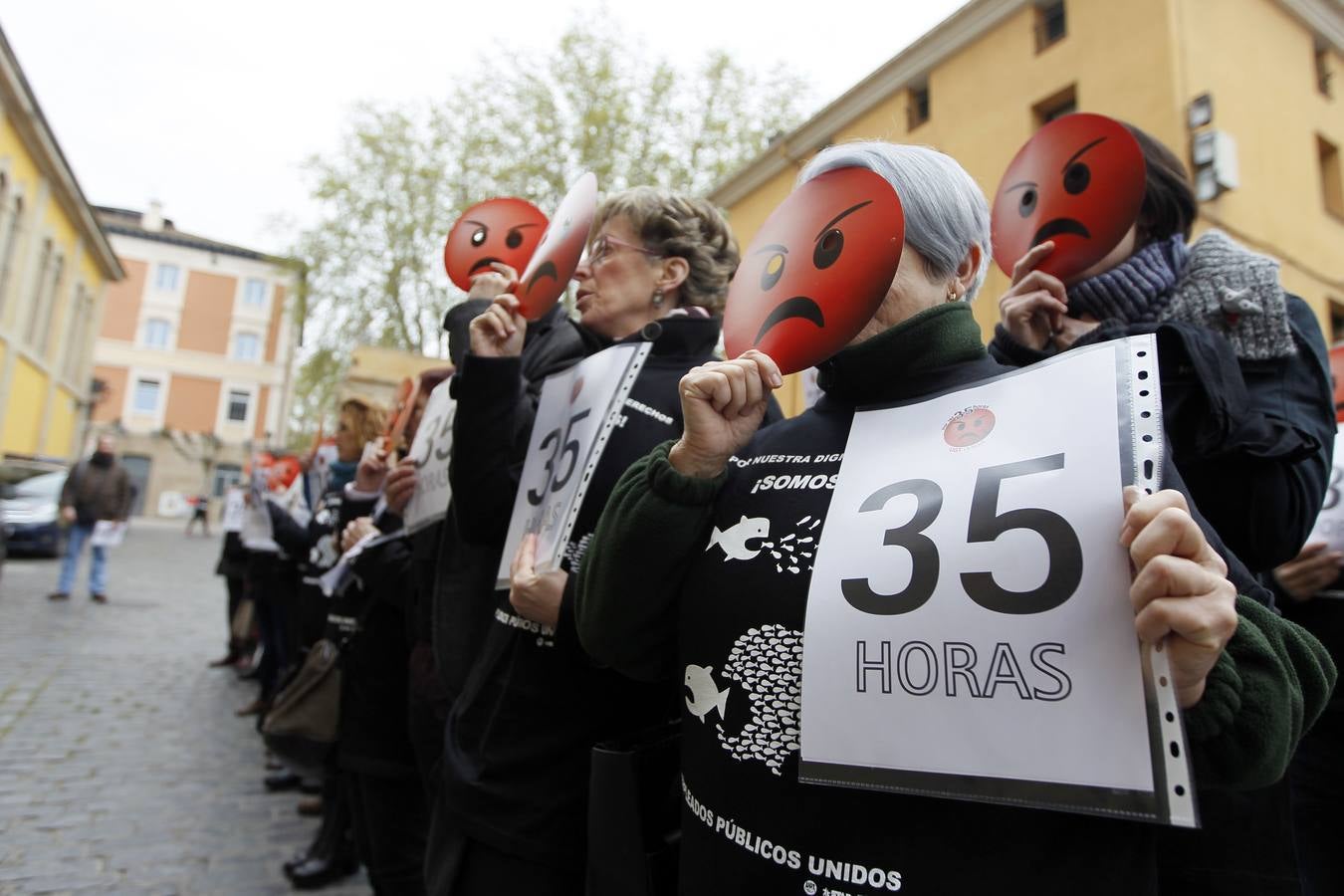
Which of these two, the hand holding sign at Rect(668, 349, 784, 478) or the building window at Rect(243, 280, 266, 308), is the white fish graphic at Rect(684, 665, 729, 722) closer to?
the hand holding sign at Rect(668, 349, 784, 478)

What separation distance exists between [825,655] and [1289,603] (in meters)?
1.70

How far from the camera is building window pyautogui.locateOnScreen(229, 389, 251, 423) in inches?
1890

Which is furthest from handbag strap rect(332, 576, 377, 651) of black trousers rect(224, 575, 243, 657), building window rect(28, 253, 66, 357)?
building window rect(28, 253, 66, 357)

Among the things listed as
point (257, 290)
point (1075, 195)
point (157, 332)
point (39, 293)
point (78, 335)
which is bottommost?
point (1075, 195)

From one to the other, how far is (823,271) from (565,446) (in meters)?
0.81

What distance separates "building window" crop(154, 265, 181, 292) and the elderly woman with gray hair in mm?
55885

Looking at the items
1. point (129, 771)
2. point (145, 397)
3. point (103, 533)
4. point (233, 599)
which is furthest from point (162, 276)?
point (129, 771)

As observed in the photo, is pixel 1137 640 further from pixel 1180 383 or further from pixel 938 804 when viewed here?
pixel 1180 383

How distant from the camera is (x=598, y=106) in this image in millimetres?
22953

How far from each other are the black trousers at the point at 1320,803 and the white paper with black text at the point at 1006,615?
4.73 feet

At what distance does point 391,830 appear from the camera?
2.88 m

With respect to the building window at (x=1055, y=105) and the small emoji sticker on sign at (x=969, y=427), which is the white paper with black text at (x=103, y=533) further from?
the building window at (x=1055, y=105)

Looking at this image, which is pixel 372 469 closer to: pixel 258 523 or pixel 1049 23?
pixel 258 523

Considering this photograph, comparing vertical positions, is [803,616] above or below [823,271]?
below
